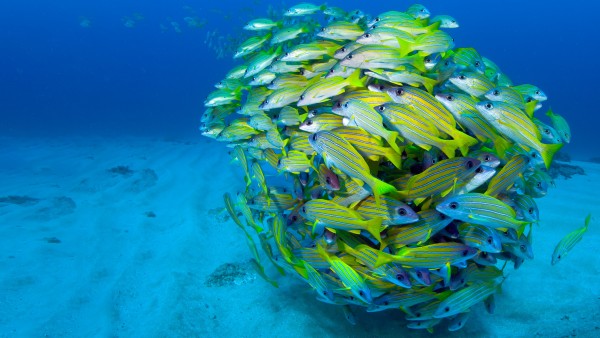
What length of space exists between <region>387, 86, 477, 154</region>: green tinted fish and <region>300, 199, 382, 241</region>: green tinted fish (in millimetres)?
795

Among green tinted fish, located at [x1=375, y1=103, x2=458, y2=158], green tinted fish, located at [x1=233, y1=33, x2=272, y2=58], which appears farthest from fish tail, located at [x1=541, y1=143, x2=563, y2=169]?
green tinted fish, located at [x1=233, y1=33, x2=272, y2=58]

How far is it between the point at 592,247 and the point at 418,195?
163 inches

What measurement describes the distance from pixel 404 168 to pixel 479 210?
74 centimetres

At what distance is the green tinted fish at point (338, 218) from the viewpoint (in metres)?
2.40

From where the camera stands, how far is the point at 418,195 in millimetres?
2438

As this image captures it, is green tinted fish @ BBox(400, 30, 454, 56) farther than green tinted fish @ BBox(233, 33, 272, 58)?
No

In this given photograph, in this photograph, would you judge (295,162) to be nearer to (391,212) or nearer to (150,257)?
(391,212)

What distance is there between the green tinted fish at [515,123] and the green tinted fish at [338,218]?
1043mm

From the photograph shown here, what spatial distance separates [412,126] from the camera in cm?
230

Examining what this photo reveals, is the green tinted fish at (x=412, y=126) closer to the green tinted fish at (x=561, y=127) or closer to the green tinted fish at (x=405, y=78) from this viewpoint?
the green tinted fish at (x=405, y=78)

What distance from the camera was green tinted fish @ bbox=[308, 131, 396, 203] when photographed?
7.37 ft

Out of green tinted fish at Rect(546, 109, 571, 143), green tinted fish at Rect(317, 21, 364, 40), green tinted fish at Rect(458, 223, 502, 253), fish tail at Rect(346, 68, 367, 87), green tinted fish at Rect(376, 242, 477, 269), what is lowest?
green tinted fish at Rect(376, 242, 477, 269)

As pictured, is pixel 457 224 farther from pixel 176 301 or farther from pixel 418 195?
pixel 176 301

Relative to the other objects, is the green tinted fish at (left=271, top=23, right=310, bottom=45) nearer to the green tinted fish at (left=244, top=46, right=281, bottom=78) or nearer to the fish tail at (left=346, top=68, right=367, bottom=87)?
the green tinted fish at (left=244, top=46, right=281, bottom=78)
